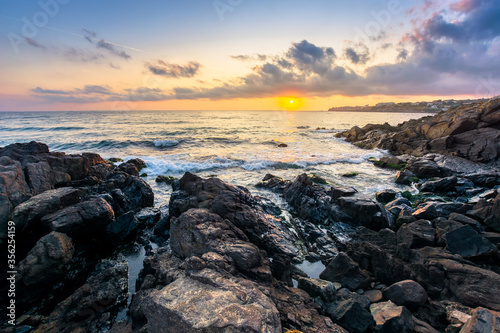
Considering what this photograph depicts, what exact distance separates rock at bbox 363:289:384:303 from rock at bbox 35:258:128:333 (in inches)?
274

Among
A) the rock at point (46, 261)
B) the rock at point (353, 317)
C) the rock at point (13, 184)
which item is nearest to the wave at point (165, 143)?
the rock at point (13, 184)

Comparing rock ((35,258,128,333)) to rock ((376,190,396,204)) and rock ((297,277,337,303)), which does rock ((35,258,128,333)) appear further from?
rock ((376,190,396,204))

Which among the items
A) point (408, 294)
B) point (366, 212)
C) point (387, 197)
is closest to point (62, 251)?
point (408, 294)

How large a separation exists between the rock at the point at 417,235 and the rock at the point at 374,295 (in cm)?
255

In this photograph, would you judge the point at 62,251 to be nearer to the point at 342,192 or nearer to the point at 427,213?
the point at 342,192

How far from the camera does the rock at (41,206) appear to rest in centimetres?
762

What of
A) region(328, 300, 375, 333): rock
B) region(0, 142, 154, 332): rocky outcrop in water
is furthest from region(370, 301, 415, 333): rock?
region(0, 142, 154, 332): rocky outcrop in water

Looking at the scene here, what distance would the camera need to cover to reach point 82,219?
26.9 feet

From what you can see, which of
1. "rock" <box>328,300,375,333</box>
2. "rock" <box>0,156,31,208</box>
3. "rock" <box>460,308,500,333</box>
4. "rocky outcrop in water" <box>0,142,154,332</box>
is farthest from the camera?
"rock" <box>0,156,31,208</box>

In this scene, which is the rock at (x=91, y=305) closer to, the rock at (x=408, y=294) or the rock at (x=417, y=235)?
the rock at (x=408, y=294)

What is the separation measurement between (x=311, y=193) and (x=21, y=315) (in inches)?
482

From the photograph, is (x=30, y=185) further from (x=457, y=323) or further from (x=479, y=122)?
(x=479, y=122)

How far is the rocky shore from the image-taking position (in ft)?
15.0

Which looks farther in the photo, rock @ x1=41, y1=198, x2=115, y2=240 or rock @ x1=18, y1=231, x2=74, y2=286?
rock @ x1=41, y1=198, x2=115, y2=240
